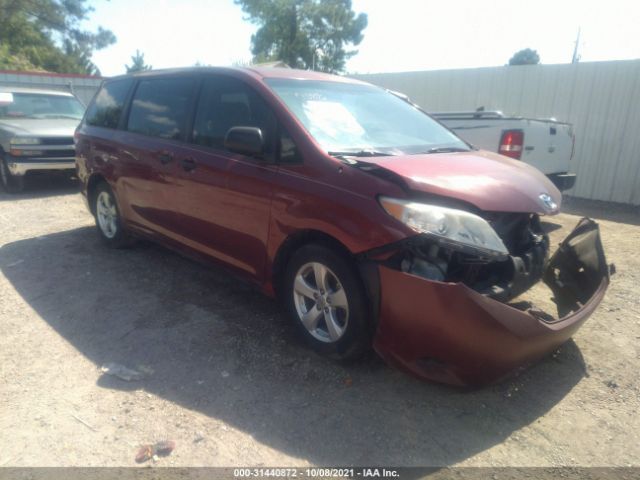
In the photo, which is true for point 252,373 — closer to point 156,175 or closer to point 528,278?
point 528,278

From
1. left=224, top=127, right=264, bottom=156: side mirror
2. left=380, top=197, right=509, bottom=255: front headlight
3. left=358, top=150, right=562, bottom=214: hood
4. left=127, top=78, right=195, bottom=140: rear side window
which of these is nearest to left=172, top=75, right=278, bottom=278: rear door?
left=224, top=127, right=264, bottom=156: side mirror

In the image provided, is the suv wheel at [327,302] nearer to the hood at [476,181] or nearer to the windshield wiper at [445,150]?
the hood at [476,181]

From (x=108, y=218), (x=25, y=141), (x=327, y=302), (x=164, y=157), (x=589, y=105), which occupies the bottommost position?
(x=108, y=218)

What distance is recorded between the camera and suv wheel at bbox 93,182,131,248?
4867 mm

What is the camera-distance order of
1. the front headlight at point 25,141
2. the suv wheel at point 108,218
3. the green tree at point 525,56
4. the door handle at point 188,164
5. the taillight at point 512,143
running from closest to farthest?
the door handle at point 188,164 < the suv wheel at point 108,218 < the taillight at point 512,143 < the front headlight at point 25,141 < the green tree at point 525,56


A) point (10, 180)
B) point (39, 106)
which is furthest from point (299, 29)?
point (10, 180)

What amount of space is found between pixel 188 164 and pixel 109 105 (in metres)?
1.98

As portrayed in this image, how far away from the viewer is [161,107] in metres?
4.11

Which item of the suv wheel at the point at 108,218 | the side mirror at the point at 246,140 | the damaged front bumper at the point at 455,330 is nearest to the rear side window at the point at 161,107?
the suv wheel at the point at 108,218

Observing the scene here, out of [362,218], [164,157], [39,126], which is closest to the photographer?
[362,218]

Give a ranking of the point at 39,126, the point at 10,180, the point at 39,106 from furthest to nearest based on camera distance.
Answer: the point at 39,106
the point at 39,126
the point at 10,180

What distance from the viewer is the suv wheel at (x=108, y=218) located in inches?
192

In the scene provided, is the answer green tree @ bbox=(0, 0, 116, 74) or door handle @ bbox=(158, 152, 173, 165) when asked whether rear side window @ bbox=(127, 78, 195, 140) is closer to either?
door handle @ bbox=(158, 152, 173, 165)

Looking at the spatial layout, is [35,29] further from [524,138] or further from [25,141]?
[524,138]
